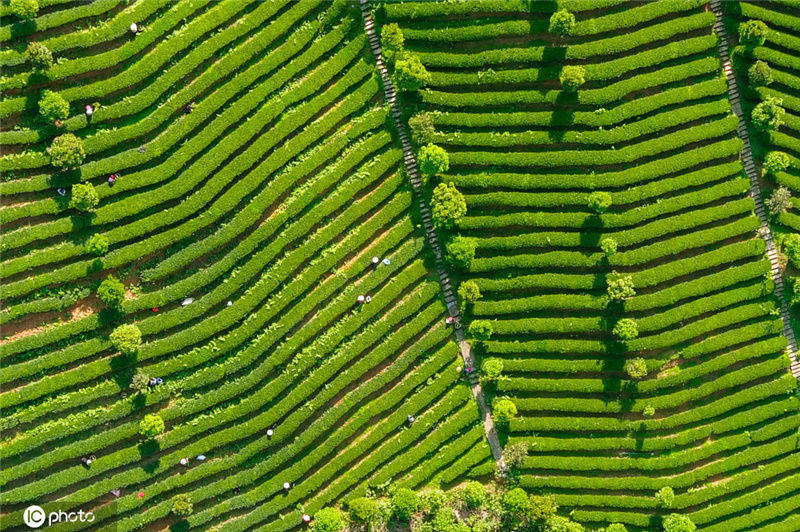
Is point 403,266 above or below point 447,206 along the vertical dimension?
below

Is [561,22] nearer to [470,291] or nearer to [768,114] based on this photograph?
[768,114]

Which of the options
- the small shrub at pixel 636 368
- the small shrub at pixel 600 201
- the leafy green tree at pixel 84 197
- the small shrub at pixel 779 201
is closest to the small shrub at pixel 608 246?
the small shrub at pixel 600 201

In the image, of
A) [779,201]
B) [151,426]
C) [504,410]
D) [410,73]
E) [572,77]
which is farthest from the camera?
[779,201]

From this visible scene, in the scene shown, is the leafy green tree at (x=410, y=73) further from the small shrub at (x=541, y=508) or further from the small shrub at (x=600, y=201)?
the small shrub at (x=541, y=508)

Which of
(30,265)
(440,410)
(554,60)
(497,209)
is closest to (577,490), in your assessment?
(440,410)

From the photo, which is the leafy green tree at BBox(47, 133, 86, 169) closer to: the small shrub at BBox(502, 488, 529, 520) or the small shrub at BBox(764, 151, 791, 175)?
the small shrub at BBox(502, 488, 529, 520)

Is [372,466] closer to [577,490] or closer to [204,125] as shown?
[577,490]

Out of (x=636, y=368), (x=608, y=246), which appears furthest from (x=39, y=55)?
(x=636, y=368)
